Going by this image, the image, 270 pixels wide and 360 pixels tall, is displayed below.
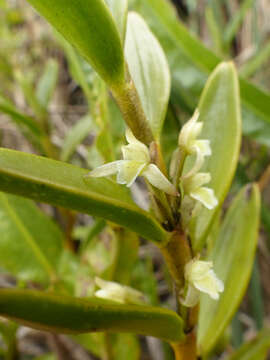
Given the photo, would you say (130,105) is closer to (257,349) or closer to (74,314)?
(74,314)

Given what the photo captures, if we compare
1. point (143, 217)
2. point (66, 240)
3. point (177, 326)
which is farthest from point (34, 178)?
point (66, 240)

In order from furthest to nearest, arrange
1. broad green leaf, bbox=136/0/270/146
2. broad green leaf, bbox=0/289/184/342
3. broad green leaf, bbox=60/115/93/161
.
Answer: broad green leaf, bbox=60/115/93/161 → broad green leaf, bbox=136/0/270/146 → broad green leaf, bbox=0/289/184/342

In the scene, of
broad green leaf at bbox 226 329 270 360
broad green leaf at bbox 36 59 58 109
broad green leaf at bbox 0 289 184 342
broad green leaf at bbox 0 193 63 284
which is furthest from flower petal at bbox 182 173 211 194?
broad green leaf at bbox 36 59 58 109

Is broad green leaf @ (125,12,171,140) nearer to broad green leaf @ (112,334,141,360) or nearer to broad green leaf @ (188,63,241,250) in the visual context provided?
broad green leaf @ (188,63,241,250)

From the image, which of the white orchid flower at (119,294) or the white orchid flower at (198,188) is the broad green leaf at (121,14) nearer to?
the white orchid flower at (198,188)

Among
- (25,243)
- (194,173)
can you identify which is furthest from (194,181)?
(25,243)

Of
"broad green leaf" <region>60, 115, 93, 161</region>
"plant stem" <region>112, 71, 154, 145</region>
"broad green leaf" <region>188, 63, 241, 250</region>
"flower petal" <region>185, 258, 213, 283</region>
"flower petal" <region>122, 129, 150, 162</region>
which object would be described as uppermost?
"plant stem" <region>112, 71, 154, 145</region>
